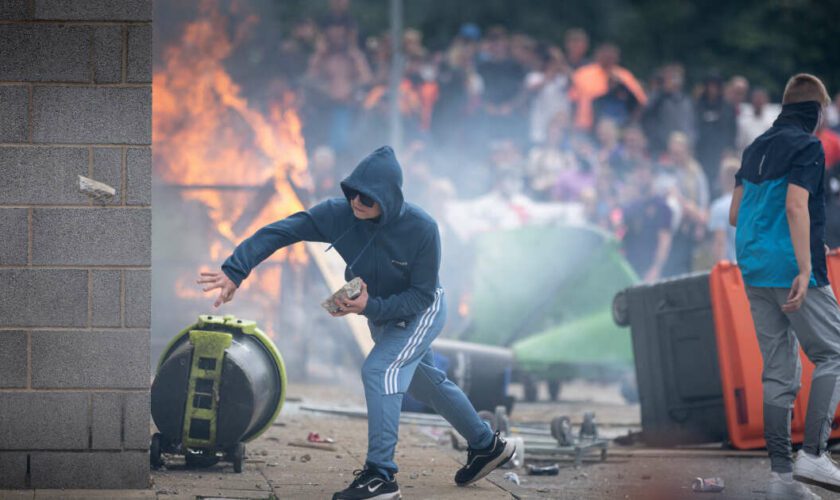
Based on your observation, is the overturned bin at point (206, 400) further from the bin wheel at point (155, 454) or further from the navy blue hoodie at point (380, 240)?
the navy blue hoodie at point (380, 240)

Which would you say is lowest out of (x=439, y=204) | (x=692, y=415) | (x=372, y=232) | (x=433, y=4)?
(x=692, y=415)

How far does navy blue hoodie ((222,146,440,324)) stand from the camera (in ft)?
21.9

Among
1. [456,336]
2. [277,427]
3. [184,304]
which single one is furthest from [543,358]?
[277,427]

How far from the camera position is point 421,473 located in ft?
25.3

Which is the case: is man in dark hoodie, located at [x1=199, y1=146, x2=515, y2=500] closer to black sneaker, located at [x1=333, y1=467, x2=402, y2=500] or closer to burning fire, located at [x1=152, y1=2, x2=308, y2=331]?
black sneaker, located at [x1=333, y1=467, x2=402, y2=500]

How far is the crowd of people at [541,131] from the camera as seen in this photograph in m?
15.5

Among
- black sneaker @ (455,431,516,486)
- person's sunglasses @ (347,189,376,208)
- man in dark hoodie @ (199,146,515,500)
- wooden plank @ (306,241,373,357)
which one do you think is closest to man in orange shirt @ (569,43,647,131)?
wooden plank @ (306,241,373,357)

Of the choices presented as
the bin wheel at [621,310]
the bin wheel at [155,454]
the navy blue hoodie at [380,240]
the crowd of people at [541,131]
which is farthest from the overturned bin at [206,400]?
the crowd of people at [541,131]

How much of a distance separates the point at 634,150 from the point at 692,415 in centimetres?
805

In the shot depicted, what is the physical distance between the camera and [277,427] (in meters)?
9.56

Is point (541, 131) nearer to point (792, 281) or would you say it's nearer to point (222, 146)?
point (222, 146)

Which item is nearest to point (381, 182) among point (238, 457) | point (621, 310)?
point (238, 457)

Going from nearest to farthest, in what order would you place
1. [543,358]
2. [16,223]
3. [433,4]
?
[16,223] → [543,358] → [433,4]

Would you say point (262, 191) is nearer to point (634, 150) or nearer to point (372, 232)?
point (634, 150)
